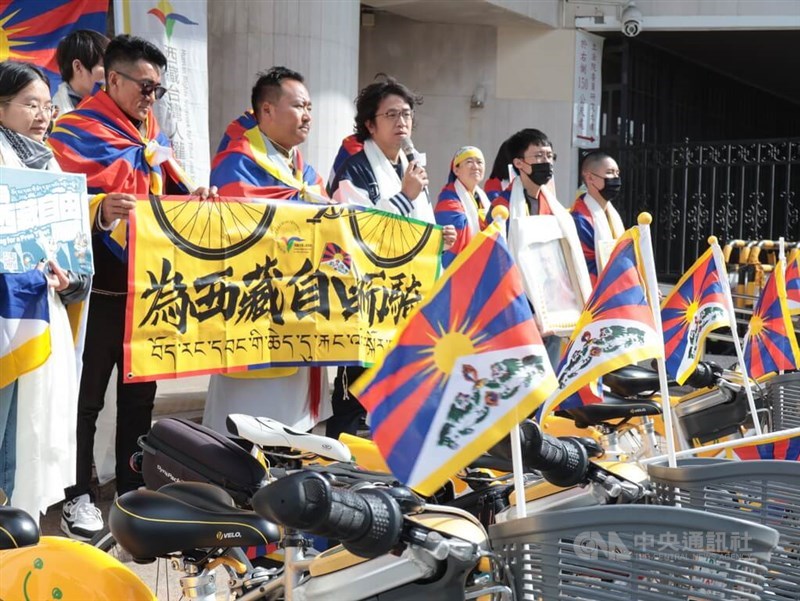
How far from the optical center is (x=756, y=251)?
9.88 m

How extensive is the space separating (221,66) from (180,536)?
8426 mm

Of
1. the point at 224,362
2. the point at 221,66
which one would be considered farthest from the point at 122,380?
the point at 221,66

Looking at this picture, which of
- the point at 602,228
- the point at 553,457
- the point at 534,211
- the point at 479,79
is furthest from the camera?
the point at 479,79

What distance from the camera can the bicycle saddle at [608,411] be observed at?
443 cm

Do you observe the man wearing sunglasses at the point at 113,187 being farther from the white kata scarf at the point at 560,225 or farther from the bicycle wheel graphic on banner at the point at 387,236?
the white kata scarf at the point at 560,225

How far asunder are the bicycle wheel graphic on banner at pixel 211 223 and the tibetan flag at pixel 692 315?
174 centimetres

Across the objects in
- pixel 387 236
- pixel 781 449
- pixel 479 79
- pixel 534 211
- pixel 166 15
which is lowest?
pixel 781 449

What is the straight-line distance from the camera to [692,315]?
4.70 m

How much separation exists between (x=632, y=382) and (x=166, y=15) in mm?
5259

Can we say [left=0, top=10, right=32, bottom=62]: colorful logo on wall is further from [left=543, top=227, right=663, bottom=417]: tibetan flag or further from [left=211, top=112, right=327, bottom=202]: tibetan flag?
[left=543, top=227, right=663, bottom=417]: tibetan flag

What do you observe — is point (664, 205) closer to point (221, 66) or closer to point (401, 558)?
point (221, 66)

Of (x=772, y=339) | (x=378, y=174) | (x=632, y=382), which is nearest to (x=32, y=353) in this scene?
(x=378, y=174)

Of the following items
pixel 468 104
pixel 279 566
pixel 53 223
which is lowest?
pixel 279 566

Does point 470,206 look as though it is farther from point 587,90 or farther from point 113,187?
point 587,90
